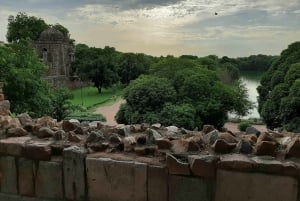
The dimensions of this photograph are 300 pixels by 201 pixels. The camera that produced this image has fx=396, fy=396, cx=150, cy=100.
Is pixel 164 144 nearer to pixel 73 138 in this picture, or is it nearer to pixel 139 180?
pixel 139 180

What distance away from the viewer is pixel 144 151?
2793 millimetres

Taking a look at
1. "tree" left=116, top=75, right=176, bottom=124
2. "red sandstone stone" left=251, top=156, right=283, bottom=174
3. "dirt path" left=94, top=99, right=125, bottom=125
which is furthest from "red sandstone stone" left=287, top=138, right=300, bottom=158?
"dirt path" left=94, top=99, right=125, bottom=125

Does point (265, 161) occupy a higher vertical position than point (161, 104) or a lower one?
higher

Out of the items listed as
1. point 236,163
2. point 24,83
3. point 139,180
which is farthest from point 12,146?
point 24,83

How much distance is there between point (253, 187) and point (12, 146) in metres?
1.79

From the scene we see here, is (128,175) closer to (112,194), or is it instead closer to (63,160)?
(112,194)

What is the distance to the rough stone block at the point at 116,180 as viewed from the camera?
271 centimetres

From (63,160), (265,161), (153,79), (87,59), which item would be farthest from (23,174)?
(87,59)

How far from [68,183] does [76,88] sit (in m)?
53.7

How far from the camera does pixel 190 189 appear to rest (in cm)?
261

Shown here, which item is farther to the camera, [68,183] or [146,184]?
[68,183]

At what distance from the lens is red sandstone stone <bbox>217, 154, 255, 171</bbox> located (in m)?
2.44

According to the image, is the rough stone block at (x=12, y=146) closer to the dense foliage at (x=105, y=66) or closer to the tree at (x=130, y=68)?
the dense foliage at (x=105, y=66)

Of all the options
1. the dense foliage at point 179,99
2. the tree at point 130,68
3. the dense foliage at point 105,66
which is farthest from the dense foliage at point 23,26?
the dense foliage at point 179,99
